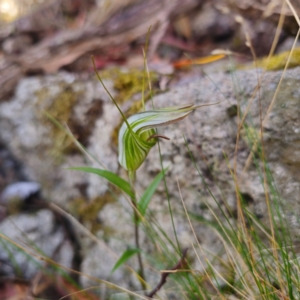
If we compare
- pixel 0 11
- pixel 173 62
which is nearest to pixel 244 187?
pixel 173 62

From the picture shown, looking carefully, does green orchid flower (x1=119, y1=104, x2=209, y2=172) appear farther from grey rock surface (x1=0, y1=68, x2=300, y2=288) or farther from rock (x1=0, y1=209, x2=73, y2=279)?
rock (x1=0, y1=209, x2=73, y2=279)

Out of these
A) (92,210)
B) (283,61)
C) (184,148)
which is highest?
(283,61)

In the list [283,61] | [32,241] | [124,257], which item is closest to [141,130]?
[124,257]

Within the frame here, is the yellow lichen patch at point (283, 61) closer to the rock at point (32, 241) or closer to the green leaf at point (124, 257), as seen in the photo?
the green leaf at point (124, 257)

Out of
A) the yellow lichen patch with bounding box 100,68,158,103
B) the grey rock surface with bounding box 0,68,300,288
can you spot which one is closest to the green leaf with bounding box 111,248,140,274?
the grey rock surface with bounding box 0,68,300,288

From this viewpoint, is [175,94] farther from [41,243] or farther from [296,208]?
[41,243]

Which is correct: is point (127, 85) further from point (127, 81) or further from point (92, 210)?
point (92, 210)
